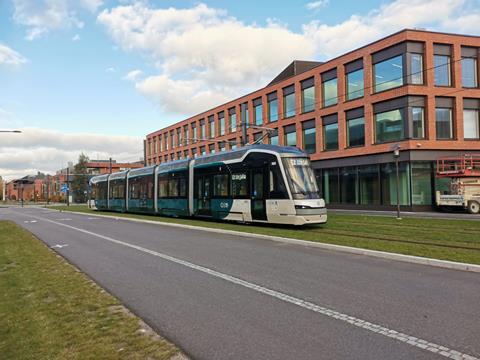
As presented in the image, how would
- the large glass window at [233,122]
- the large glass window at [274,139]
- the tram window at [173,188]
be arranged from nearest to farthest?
the tram window at [173,188] < the large glass window at [274,139] < the large glass window at [233,122]

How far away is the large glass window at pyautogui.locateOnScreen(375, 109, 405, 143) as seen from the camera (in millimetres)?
31625

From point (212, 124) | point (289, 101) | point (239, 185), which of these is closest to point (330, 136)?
point (289, 101)

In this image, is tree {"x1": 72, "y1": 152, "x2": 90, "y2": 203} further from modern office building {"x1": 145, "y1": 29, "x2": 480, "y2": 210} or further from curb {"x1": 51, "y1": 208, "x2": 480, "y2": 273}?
curb {"x1": 51, "y1": 208, "x2": 480, "y2": 273}

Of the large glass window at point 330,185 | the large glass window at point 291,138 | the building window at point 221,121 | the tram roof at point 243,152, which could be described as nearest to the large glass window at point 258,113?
the large glass window at point 291,138

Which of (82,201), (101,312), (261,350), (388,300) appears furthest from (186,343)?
(82,201)

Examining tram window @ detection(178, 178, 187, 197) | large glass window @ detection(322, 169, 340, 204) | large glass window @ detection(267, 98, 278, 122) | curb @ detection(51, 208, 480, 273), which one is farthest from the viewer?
large glass window @ detection(267, 98, 278, 122)

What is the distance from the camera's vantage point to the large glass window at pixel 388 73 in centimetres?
3173

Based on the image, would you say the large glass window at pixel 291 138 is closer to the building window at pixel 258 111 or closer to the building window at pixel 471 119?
the building window at pixel 258 111

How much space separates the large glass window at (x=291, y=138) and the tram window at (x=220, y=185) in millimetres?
22711

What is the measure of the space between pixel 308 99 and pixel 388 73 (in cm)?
958

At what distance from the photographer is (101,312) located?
18.7 ft

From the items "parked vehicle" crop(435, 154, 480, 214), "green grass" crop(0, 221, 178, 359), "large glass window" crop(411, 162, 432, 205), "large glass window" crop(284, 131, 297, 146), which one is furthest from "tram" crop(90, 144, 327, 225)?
"large glass window" crop(284, 131, 297, 146)

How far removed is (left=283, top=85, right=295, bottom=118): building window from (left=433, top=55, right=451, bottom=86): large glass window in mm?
14492

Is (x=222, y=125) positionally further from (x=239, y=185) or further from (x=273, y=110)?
(x=239, y=185)
